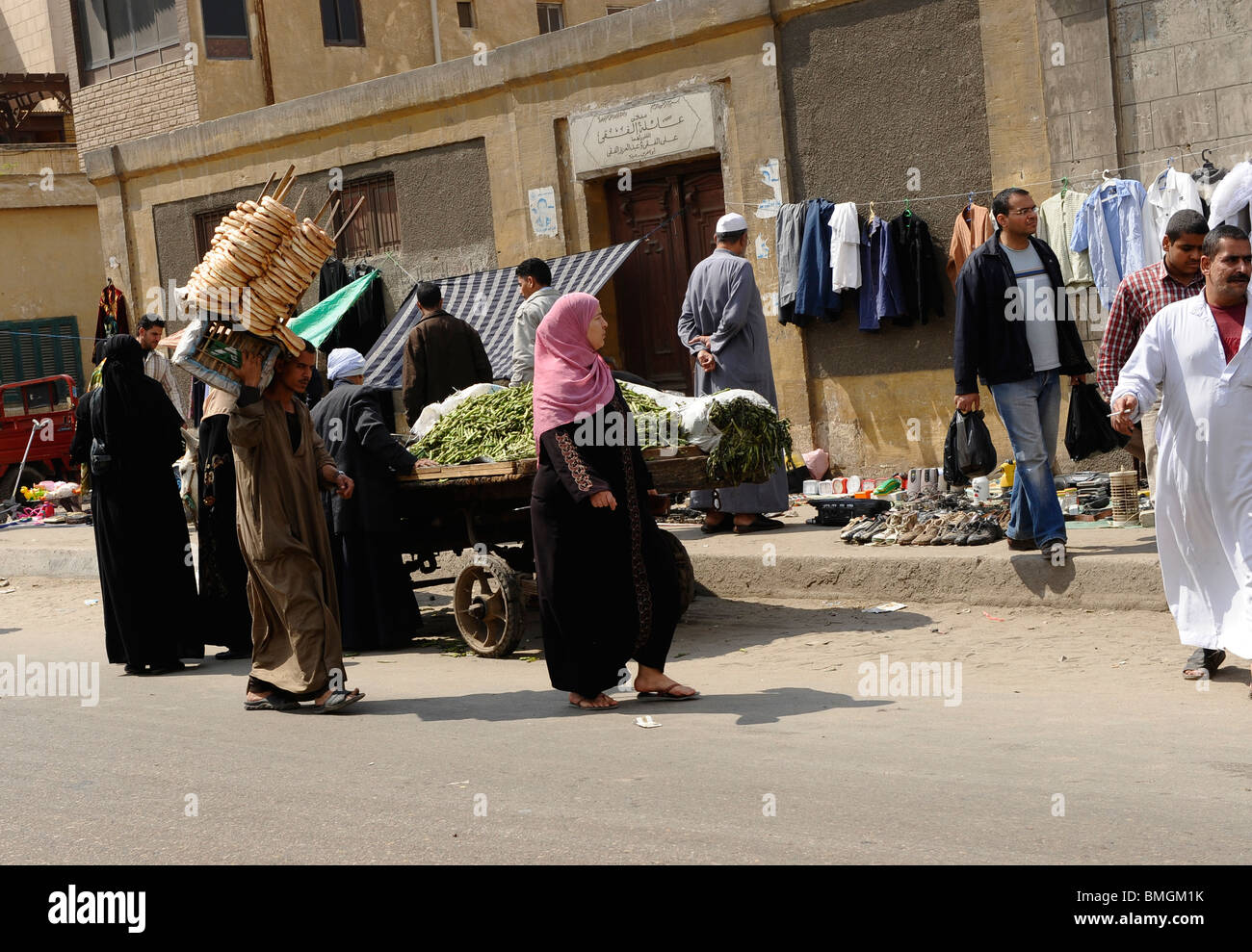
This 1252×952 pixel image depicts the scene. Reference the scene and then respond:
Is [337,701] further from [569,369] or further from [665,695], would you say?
[569,369]

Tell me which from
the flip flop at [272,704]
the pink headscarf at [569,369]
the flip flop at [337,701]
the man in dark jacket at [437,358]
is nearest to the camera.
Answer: the pink headscarf at [569,369]

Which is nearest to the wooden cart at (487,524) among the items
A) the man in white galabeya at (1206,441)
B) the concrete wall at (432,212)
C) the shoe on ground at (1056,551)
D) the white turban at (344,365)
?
the white turban at (344,365)

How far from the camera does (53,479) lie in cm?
1852

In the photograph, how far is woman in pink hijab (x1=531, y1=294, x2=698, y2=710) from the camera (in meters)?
6.31

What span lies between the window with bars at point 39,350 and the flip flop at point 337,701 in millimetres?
20794

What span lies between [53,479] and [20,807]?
567 inches

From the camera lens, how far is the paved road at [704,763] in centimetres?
425

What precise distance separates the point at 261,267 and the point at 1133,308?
3.94m

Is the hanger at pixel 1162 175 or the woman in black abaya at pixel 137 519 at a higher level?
the hanger at pixel 1162 175

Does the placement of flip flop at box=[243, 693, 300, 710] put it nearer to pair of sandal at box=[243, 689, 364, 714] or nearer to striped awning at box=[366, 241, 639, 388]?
pair of sandal at box=[243, 689, 364, 714]

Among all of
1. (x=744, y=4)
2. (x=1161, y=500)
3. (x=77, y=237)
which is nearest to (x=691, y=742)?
(x=1161, y=500)

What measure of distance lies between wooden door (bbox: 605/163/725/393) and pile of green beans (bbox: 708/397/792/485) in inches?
204

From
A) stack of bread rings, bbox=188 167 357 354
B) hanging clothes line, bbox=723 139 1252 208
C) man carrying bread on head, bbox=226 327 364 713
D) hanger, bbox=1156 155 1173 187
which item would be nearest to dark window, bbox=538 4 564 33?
hanging clothes line, bbox=723 139 1252 208

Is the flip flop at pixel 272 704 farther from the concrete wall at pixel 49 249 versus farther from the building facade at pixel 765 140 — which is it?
the concrete wall at pixel 49 249
